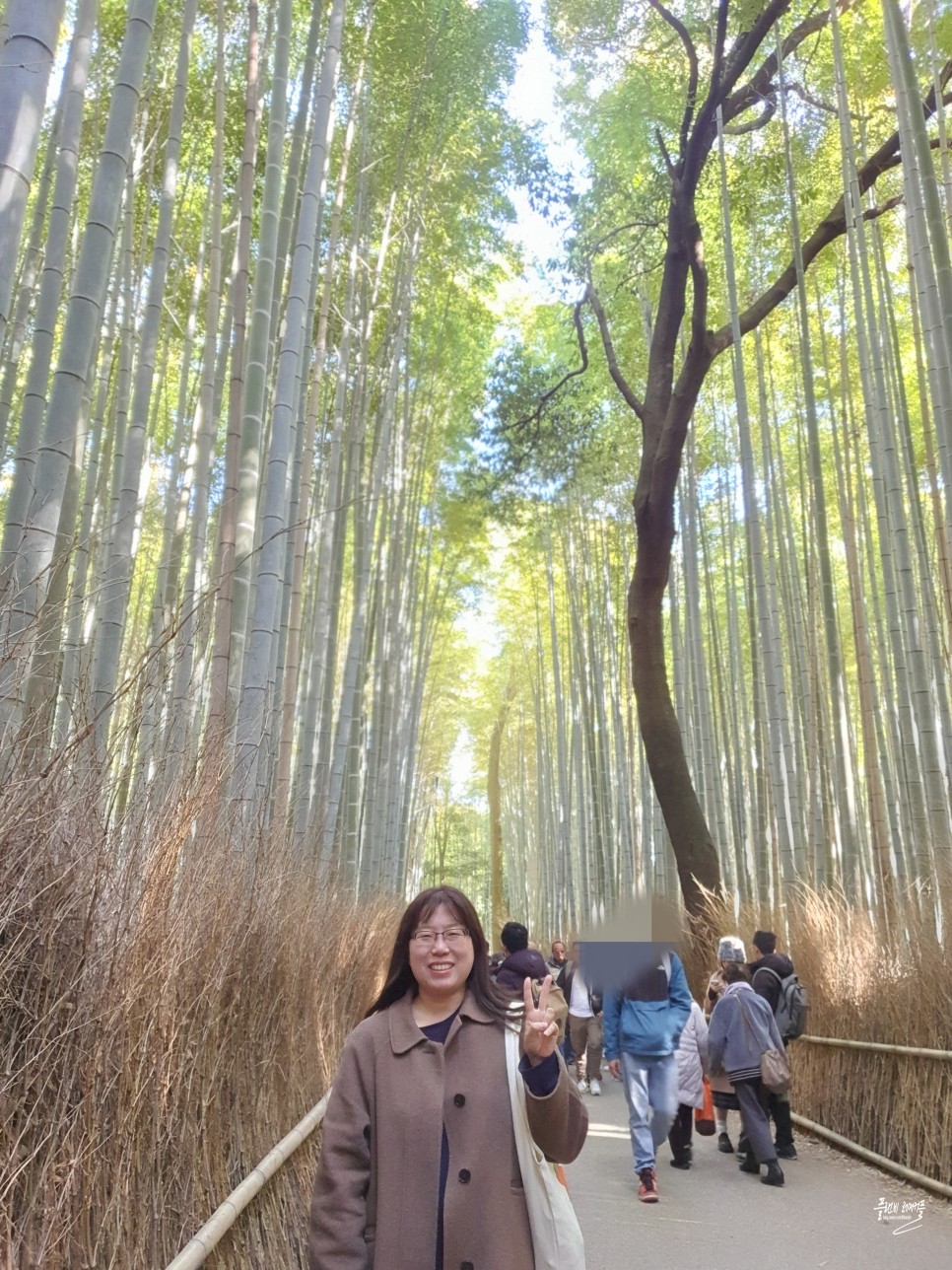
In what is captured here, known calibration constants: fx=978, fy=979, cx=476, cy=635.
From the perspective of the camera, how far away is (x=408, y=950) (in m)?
1.58

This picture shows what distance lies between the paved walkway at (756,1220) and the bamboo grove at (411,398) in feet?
3.54

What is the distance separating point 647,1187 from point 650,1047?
0.47 m

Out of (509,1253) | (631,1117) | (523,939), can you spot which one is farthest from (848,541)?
(509,1253)

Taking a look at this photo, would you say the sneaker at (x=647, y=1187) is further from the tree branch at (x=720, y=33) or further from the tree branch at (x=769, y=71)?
the tree branch at (x=769, y=71)

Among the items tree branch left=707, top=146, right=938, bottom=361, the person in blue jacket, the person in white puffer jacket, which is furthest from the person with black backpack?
tree branch left=707, top=146, right=938, bottom=361

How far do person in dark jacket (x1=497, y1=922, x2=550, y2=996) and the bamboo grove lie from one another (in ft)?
3.09

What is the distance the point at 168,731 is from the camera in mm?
1885

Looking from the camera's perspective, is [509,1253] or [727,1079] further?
[727,1079]

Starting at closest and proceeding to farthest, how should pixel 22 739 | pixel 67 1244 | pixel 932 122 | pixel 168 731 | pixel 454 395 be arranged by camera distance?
pixel 67 1244 → pixel 22 739 → pixel 168 731 → pixel 932 122 → pixel 454 395

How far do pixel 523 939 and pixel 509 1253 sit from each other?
3.61 metres

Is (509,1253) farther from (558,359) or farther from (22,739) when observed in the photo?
(558,359)

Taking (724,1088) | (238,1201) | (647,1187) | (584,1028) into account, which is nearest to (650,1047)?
(647,1187)

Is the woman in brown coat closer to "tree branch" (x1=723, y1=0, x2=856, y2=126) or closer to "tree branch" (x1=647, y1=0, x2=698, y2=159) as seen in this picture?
"tree branch" (x1=723, y1=0, x2=856, y2=126)

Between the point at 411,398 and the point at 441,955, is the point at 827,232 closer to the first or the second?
the point at 411,398
